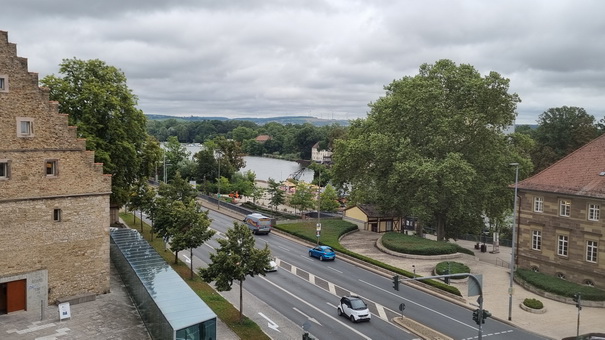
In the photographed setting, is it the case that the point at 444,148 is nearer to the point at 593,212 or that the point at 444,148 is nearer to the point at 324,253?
the point at 593,212

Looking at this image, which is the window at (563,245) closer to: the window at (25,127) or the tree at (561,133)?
the window at (25,127)

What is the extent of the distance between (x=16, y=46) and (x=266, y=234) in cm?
3616

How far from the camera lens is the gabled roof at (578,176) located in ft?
126

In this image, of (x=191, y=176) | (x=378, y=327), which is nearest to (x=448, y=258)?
(x=378, y=327)

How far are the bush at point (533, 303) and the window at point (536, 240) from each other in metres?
9.25

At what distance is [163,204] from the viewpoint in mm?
42344

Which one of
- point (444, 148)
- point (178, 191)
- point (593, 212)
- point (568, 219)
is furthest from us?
point (444, 148)

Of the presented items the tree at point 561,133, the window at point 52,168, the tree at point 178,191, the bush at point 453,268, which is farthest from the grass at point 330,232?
the tree at point 561,133

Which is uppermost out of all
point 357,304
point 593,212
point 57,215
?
point 57,215

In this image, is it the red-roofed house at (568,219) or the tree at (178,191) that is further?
the tree at (178,191)

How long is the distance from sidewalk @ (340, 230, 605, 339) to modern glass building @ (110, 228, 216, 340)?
1786 cm

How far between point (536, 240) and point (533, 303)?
33.6 ft

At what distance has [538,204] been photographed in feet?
138

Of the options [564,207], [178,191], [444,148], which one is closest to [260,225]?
[178,191]
